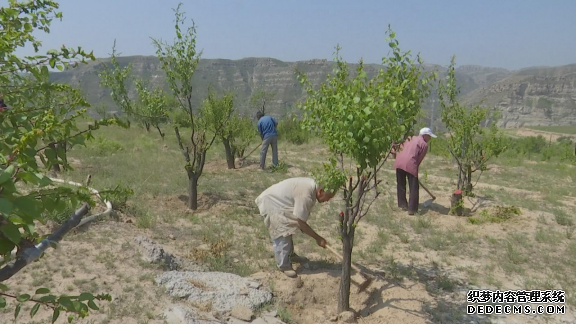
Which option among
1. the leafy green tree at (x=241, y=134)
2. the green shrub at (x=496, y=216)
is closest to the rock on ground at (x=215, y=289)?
the green shrub at (x=496, y=216)

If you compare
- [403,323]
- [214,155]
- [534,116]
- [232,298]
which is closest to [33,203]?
[232,298]

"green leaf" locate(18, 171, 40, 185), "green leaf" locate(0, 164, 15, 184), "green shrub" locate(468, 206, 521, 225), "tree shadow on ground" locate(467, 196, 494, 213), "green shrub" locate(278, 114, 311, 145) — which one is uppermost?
"green leaf" locate(0, 164, 15, 184)

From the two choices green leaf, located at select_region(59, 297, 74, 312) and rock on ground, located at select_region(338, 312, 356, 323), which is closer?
green leaf, located at select_region(59, 297, 74, 312)

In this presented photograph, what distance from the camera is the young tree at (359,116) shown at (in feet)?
11.4

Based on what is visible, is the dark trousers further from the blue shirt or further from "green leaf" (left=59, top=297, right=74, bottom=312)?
"green leaf" (left=59, top=297, right=74, bottom=312)

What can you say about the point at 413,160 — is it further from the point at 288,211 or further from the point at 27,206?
the point at 27,206

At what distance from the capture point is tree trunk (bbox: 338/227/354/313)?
4109 mm

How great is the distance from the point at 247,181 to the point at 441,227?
14.9ft

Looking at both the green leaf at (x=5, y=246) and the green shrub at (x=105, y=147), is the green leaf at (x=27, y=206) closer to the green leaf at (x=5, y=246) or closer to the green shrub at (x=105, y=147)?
the green leaf at (x=5, y=246)

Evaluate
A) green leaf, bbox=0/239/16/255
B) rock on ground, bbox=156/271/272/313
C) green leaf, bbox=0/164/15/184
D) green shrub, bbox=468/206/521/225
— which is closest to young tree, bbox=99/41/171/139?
rock on ground, bbox=156/271/272/313

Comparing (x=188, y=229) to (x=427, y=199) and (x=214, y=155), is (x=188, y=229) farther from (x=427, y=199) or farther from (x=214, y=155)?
(x=214, y=155)

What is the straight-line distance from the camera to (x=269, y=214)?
4.84 meters

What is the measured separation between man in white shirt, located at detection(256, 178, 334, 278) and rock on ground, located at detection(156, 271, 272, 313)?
0.56 metres

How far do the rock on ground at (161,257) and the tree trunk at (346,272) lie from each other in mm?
1788
